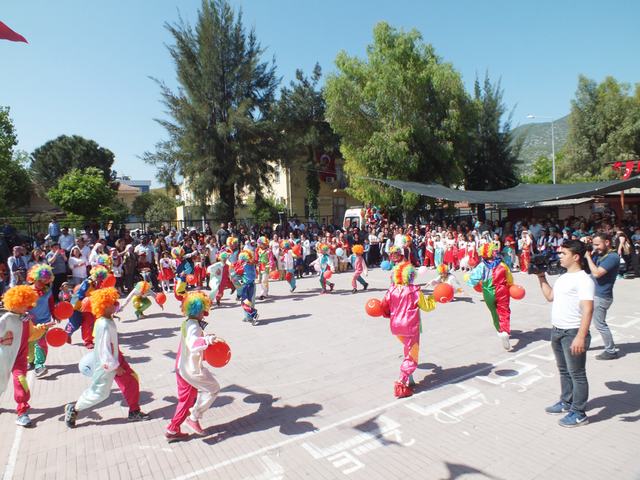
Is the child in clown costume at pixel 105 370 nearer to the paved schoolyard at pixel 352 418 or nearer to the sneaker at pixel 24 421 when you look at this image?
the paved schoolyard at pixel 352 418

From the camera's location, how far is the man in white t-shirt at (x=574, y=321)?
4250 mm

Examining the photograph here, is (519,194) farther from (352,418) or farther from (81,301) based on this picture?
(81,301)

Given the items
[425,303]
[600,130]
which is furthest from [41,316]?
[600,130]

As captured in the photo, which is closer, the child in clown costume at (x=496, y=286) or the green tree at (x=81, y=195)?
the child in clown costume at (x=496, y=286)

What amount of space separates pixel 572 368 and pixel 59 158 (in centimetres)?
6304

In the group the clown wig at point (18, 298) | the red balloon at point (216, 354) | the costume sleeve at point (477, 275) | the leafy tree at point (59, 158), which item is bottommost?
the red balloon at point (216, 354)

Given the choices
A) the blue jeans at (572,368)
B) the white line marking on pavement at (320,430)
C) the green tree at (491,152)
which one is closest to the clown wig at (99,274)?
the white line marking on pavement at (320,430)

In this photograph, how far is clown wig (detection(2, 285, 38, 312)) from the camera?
5.02 m

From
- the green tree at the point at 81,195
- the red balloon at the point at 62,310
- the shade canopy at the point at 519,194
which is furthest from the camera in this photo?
the green tree at the point at 81,195

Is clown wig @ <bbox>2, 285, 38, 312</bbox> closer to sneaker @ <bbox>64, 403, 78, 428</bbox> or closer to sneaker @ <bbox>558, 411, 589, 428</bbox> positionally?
sneaker @ <bbox>64, 403, 78, 428</bbox>

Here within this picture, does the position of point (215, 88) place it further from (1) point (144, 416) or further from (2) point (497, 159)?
→ (1) point (144, 416)

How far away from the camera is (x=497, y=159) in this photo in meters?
30.8

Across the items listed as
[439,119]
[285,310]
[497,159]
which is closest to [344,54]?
[439,119]

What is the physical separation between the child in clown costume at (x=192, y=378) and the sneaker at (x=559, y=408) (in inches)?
139
